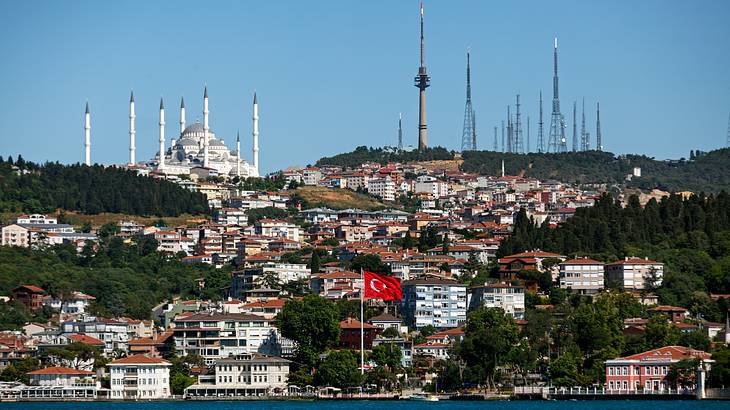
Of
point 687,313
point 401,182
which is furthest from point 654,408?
point 401,182

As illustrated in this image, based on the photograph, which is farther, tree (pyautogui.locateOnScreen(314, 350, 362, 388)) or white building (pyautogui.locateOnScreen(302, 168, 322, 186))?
white building (pyautogui.locateOnScreen(302, 168, 322, 186))

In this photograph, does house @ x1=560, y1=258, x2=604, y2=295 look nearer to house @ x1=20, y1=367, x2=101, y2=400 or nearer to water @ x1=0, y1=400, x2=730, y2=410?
water @ x1=0, y1=400, x2=730, y2=410

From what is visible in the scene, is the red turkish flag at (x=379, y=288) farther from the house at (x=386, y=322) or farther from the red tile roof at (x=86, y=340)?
the red tile roof at (x=86, y=340)

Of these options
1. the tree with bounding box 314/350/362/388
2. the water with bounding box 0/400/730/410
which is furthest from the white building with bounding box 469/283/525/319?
the water with bounding box 0/400/730/410

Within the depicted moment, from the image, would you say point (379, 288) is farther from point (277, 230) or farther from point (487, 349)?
point (277, 230)

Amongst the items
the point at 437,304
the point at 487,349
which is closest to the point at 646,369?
the point at 487,349
